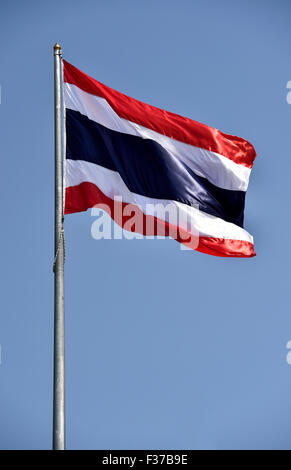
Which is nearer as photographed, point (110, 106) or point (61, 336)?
point (61, 336)

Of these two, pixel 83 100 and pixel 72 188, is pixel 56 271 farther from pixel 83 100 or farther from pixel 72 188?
pixel 83 100

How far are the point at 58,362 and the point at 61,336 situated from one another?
0.43 m

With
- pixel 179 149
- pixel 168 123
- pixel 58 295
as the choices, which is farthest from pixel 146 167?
pixel 58 295

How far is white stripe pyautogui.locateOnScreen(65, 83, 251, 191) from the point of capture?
16.7m

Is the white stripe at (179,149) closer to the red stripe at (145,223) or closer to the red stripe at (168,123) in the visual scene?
the red stripe at (168,123)

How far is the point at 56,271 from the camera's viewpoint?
13.9 meters

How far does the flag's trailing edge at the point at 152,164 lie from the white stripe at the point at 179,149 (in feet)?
0.06

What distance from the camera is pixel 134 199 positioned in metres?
16.9

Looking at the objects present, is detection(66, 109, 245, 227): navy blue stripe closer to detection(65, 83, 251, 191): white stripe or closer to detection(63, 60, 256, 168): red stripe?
detection(65, 83, 251, 191): white stripe

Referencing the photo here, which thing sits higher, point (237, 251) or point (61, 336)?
point (237, 251)

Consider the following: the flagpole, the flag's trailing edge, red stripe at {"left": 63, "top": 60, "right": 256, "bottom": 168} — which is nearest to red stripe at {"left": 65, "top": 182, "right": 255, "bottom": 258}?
the flag's trailing edge

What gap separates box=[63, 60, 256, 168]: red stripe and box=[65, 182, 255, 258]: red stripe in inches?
83.4

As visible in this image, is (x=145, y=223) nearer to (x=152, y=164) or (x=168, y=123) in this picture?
(x=152, y=164)
